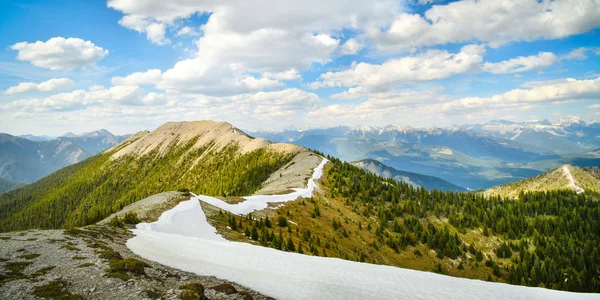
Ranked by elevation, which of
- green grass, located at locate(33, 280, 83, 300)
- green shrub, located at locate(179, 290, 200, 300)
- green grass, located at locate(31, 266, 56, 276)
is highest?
green shrub, located at locate(179, 290, 200, 300)

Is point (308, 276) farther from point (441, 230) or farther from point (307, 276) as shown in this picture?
point (441, 230)

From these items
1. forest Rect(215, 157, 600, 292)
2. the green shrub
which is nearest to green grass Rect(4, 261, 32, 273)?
the green shrub

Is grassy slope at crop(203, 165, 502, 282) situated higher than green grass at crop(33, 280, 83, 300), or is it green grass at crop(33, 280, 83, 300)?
green grass at crop(33, 280, 83, 300)

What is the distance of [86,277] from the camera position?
57.3 feet

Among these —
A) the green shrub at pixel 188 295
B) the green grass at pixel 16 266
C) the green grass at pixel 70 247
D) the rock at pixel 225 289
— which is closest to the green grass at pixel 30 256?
the green grass at pixel 16 266

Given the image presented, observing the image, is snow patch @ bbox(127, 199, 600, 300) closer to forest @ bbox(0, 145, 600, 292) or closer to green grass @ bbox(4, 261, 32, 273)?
green grass @ bbox(4, 261, 32, 273)

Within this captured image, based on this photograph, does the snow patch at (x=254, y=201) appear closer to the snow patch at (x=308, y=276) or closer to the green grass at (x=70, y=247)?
the snow patch at (x=308, y=276)

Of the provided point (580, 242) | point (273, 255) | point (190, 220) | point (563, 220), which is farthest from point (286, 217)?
point (563, 220)

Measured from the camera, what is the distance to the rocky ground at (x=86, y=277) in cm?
1555

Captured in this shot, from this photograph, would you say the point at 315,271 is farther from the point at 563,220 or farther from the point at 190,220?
the point at 563,220

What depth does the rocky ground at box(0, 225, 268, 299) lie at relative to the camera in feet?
51.0

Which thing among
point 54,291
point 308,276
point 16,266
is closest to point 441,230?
point 308,276

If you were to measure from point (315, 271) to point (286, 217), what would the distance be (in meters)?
42.2

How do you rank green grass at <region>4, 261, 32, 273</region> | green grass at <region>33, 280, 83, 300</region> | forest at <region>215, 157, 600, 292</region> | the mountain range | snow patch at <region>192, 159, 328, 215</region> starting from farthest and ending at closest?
forest at <region>215, 157, 600, 292</region> < snow patch at <region>192, 159, 328, 215</region> < the mountain range < green grass at <region>4, 261, 32, 273</region> < green grass at <region>33, 280, 83, 300</region>
